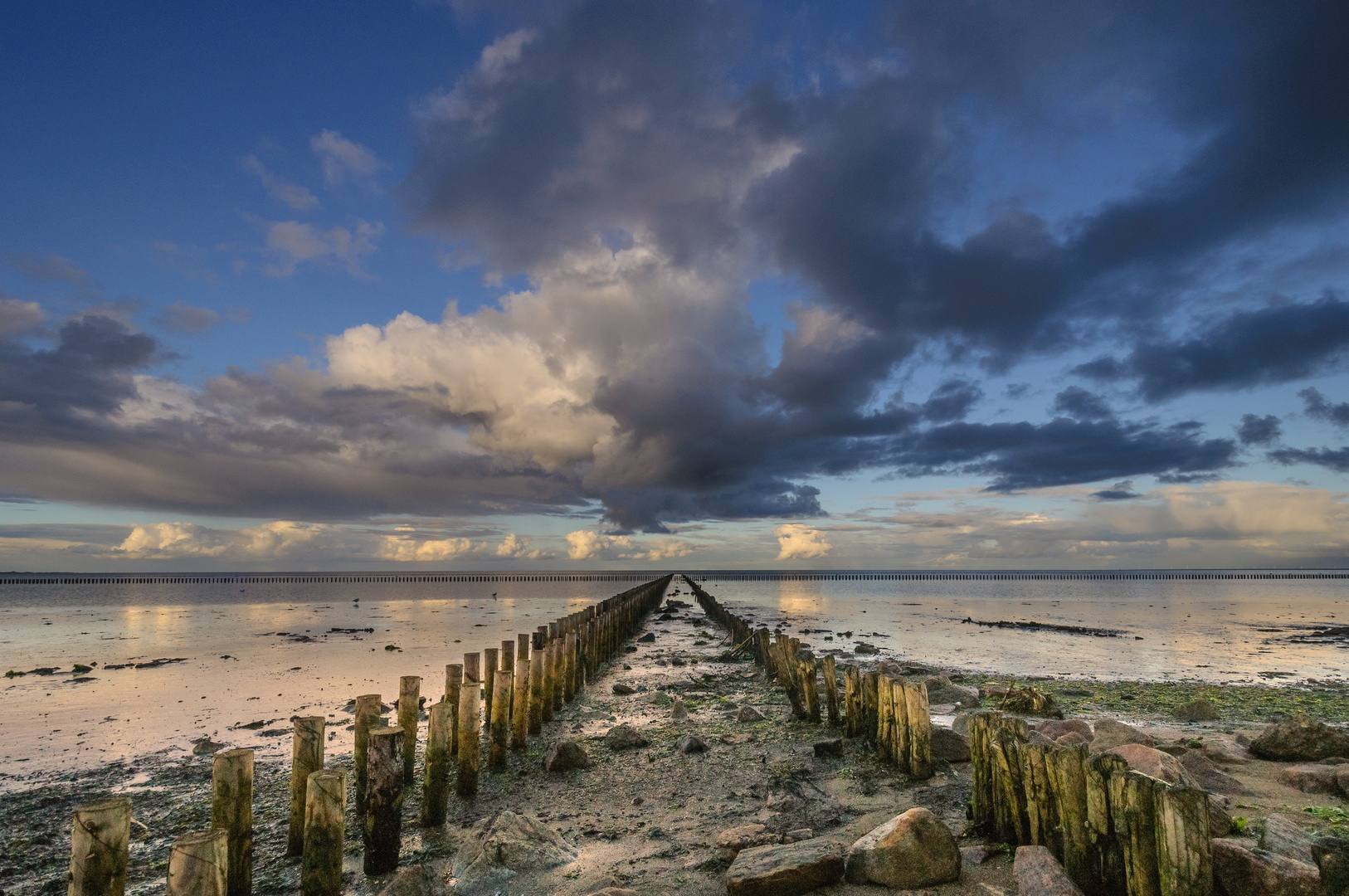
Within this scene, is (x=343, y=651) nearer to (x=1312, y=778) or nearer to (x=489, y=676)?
(x=489, y=676)

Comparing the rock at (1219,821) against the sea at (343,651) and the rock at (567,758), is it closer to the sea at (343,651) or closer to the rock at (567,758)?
the rock at (567,758)

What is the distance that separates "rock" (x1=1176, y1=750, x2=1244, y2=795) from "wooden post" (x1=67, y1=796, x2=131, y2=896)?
8326mm

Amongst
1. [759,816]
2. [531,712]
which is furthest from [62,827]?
[759,816]

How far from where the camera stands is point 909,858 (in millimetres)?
5004

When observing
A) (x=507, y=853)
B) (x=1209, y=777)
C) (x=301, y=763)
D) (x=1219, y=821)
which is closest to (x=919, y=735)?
(x=1209, y=777)

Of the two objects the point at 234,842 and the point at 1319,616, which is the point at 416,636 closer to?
the point at 234,842

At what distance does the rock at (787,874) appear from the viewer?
502 cm

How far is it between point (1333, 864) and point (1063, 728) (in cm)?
511

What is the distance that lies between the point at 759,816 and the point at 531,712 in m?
5.35

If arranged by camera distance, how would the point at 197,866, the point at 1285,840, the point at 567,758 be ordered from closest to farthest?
the point at 197,866 < the point at 1285,840 < the point at 567,758

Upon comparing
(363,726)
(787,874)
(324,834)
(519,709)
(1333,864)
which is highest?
(1333,864)

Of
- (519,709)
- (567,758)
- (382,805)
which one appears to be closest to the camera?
(382,805)

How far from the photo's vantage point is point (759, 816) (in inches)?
277

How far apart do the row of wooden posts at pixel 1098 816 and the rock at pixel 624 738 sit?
5432 millimetres
